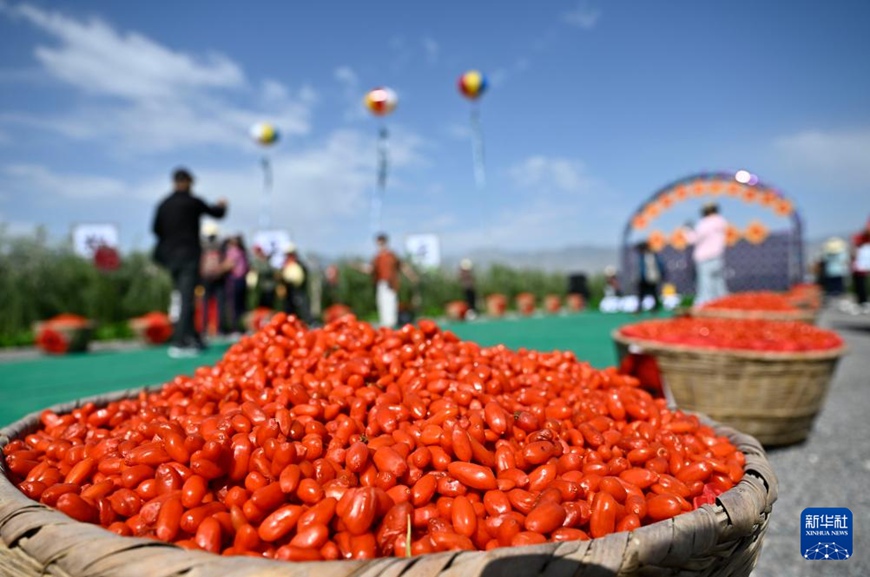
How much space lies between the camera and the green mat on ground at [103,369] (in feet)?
14.0

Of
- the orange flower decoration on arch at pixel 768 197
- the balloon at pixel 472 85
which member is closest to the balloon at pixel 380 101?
the balloon at pixel 472 85

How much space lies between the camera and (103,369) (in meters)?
6.02

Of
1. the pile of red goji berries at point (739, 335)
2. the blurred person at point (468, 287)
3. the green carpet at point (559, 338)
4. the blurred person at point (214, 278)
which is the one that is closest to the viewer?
the pile of red goji berries at point (739, 335)

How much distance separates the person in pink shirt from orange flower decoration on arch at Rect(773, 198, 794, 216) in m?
10.8

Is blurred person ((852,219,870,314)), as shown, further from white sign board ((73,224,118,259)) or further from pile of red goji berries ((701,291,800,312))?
white sign board ((73,224,118,259))

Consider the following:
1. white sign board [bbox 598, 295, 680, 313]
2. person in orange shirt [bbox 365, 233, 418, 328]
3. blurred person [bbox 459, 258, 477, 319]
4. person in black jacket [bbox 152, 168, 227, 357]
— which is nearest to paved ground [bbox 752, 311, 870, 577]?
person in black jacket [bbox 152, 168, 227, 357]

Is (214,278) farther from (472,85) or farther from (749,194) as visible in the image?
(749,194)

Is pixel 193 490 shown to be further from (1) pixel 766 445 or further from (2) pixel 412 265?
(2) pixel 412 265

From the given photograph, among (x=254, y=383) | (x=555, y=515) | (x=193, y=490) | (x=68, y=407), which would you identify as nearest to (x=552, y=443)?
(x=555, y=515)

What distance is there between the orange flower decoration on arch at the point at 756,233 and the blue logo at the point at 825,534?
1961 centimetres

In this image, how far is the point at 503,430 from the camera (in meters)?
1.38

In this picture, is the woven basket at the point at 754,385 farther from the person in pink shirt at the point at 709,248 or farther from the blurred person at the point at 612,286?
the blurred person at the point at 612,286

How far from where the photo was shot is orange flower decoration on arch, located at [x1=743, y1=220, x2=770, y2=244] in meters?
18.7

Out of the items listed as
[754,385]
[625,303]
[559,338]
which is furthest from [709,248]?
[625,303]
